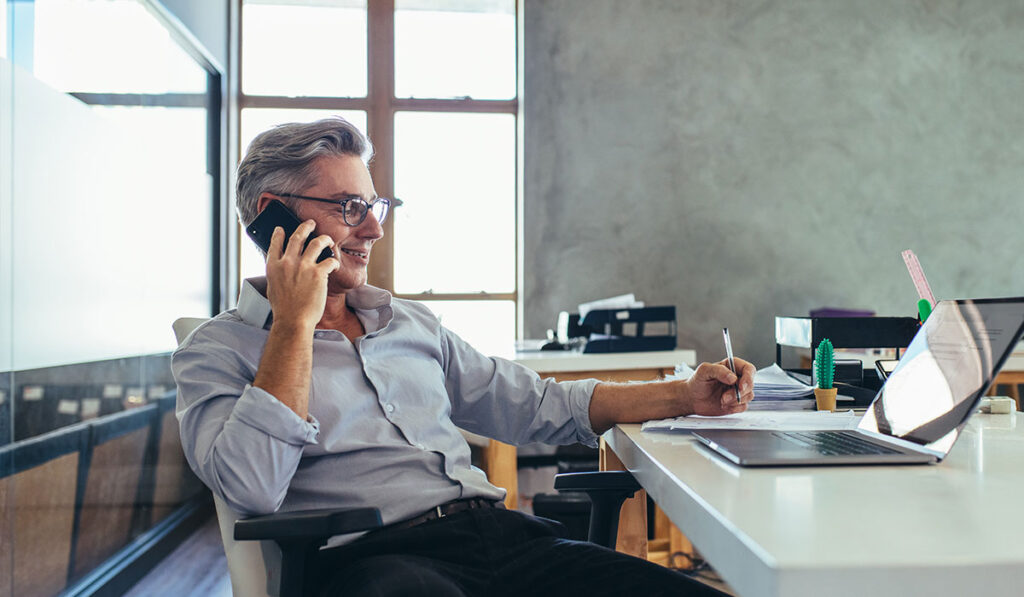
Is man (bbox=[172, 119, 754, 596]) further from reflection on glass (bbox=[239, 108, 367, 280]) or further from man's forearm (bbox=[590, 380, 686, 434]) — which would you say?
reflection on glass (bbox=[239, 108, 367, 280])

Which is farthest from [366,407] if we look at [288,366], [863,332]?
[863,332]

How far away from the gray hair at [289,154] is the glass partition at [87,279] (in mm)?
835

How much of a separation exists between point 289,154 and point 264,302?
285 millimetres

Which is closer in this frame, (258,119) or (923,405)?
(923,405)

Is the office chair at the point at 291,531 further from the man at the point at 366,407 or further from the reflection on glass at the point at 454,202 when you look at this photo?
the reflection on glass at the point at 454,202

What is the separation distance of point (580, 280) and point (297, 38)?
2168 mm

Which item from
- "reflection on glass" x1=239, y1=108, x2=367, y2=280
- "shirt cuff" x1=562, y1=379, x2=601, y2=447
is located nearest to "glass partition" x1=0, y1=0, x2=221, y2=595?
"reflection on glass" x1=239, y1=108, x2=367, y2=280

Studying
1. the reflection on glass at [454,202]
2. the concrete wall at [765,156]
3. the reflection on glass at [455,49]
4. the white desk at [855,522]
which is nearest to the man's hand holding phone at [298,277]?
the white desk at [855,522]

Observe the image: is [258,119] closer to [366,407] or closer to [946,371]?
[366,407]

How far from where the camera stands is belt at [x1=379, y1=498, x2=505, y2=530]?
1.16m

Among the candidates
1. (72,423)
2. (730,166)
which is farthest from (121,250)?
(730,166)

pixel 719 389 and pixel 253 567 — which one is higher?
pixel 719 389

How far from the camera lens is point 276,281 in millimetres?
1193

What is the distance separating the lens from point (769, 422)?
3.75 ft
